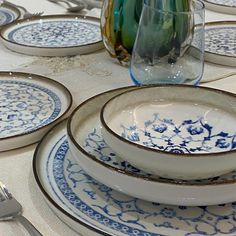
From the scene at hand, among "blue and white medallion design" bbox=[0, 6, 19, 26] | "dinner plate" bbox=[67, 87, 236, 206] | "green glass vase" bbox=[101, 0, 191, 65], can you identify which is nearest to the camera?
"dinner plate" bbox=[67, 87, 236, 206]

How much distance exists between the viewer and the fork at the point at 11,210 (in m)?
0.47

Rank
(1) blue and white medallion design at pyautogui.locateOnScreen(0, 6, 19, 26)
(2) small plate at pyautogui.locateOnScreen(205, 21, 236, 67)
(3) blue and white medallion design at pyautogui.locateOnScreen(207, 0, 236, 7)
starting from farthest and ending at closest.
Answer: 1. (3) blue and white medallion design at pyautogui.locateOnScreen(207, 0, 236, 7)
2. (1) blue and white medallion design at pyautogui.locateOnScreen(0, 6, 19, 26)
3. (2) small plate at pyautogui.locateOnScreen(205, 21, 236, 67)

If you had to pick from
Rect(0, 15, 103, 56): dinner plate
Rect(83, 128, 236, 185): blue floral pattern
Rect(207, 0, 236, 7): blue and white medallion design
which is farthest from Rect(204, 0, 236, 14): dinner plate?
Rect(83, 128, 236, 185): blue floral pattern

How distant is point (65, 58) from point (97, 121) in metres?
0.32

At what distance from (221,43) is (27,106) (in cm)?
41

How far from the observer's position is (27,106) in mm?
702

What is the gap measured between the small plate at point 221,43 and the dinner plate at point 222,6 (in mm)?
130

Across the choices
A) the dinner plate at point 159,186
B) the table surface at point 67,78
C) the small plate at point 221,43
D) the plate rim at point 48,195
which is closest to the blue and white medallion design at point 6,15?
the table surface at point 67,78

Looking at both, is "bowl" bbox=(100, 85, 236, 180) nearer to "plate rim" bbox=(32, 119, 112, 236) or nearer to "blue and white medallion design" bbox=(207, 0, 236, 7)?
"plate rim" bbox=(32, 119, 112, 236)

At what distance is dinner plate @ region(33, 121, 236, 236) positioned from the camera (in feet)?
1.50

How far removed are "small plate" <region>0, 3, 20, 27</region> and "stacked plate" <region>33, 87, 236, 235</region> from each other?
58cm

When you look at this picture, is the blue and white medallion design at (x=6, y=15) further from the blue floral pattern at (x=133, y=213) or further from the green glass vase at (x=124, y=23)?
the blue floral pattern at (x=133, y=213)

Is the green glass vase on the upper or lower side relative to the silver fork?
upper

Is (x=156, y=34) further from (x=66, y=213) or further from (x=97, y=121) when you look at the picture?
(x=66, y=213)
